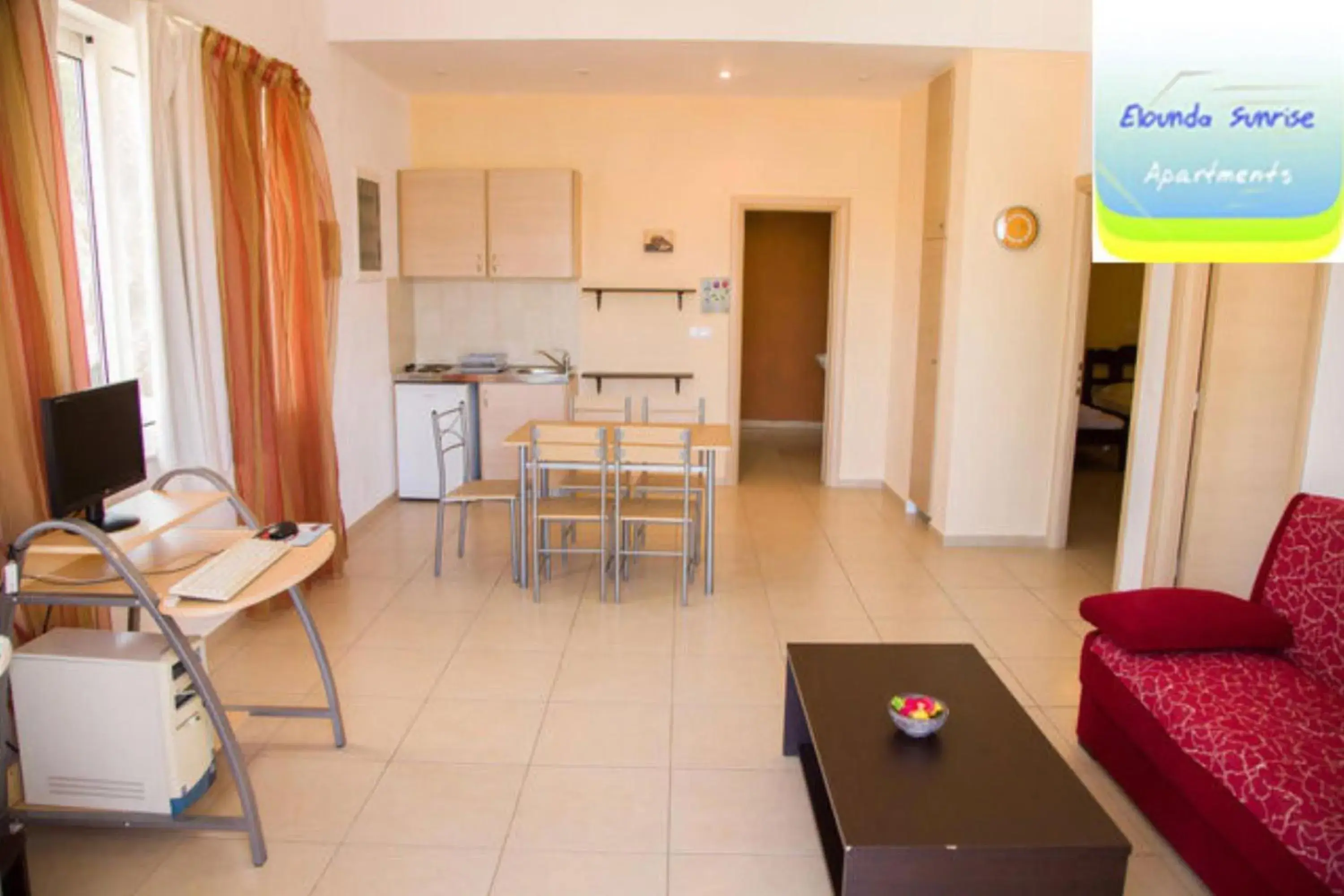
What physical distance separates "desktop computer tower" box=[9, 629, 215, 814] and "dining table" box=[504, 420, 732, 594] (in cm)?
202

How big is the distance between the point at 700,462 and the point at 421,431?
258 centimetres

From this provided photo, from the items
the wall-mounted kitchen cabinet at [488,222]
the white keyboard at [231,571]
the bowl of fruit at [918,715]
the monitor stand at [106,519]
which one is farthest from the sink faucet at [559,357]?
the bowl of fruit at [918,715]

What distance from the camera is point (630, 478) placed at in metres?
5.31

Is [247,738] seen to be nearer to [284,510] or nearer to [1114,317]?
[284,510]

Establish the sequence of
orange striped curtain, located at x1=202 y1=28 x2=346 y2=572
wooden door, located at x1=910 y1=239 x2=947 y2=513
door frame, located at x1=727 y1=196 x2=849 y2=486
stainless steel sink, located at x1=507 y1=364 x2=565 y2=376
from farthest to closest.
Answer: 1. door frame, located at x1=727 y1=196 x2=849 y2=486
2. stainless steel sink, located at x1=507 y1=364 x2=565 y2=376
3. wooden door, located at x1=910 y1=239 x2=947 y2=513
4. orange striped curtain, located at x1=202 y1=28 x2=346 y2=572

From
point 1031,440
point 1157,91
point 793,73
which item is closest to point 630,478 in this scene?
point 1031,440

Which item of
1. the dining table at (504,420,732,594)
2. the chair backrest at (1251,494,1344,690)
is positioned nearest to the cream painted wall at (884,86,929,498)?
the dining table at (504,420,732,594)

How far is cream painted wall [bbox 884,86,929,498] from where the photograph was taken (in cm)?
622

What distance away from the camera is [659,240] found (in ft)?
22.2

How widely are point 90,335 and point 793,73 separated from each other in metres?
4.12

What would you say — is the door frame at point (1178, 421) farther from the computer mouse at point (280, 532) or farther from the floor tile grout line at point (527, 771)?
the computer mouse at point (280, 532)

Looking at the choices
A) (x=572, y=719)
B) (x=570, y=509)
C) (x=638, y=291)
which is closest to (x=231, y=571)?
(x=572, y=719)

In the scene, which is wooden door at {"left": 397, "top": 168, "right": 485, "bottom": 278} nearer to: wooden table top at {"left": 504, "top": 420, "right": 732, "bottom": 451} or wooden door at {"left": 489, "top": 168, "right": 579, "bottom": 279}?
wooden door at {"left": 489, "top": 168, "right": 579, "bottom": 279}

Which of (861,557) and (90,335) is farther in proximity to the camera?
(861,557)
